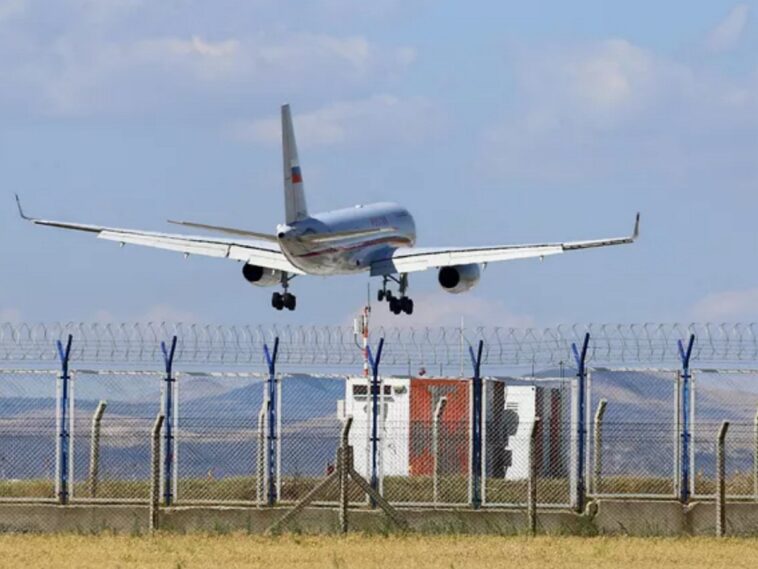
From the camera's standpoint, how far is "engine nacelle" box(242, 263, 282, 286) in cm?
7125

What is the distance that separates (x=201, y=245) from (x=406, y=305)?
775 cm

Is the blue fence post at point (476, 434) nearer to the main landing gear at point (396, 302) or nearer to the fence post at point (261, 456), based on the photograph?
the fence post at point (261, 456)

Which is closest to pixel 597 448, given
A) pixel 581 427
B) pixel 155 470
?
pixel 581 427

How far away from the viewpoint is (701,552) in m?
27.7

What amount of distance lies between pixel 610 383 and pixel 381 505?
13.0 meters

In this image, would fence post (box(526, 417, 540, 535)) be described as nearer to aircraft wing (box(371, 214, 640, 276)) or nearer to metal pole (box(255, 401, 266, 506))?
metal pole (box(255, 401, 266, 506))

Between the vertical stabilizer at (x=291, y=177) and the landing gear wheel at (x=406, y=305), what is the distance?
5.58 m

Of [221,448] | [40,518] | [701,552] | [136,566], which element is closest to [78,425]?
[40,518]

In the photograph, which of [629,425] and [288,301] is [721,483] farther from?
[288,301]

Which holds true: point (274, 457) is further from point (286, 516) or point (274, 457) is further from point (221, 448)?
point (221, 448)

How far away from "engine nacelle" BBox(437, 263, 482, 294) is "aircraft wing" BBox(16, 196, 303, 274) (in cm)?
592

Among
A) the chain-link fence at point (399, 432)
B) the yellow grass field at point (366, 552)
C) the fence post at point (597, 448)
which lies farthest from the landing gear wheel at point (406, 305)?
the yellow grass field at point (366, 552)

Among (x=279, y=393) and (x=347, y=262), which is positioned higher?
(x=347, y=262)

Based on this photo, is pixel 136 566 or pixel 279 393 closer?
pixel 136 566
